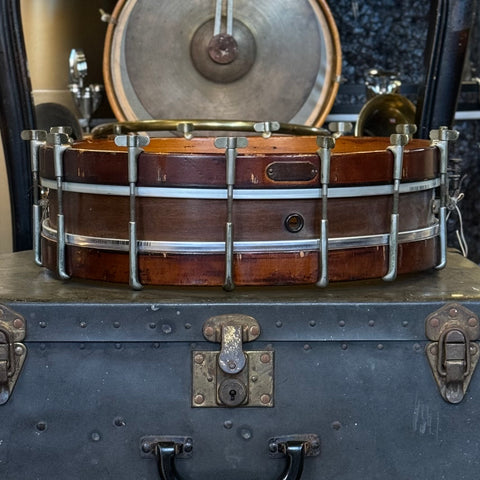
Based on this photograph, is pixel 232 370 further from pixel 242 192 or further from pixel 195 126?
pixel 195 126

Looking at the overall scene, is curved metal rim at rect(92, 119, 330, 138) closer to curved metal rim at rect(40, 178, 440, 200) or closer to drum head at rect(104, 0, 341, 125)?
curved metal rim at rect(40, 178, 440, 200)

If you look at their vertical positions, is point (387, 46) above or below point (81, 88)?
above

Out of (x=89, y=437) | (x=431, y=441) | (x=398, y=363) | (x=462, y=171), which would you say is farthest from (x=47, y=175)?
(x=462, y=171)

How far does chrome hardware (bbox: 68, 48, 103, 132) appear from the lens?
282 centimetres

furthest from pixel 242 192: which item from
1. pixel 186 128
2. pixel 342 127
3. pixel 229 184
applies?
pixel 342 127

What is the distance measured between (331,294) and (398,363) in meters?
0.15

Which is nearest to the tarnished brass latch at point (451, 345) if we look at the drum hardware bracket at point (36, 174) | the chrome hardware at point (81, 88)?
the drum hardware bracket at point (36, 174)

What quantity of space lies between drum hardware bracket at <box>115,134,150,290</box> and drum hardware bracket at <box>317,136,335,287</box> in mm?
274

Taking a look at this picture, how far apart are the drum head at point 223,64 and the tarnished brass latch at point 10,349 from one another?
121 centimetres

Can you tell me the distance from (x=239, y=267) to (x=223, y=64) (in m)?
1.24

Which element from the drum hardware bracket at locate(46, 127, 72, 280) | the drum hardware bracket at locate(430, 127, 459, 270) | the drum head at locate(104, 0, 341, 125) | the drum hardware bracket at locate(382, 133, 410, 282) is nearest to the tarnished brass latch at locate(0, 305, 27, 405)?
the drum hardware bracket at locate(46, 127, 72, 280)

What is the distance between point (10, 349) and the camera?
1414mm

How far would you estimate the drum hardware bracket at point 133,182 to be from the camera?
4.69 ft

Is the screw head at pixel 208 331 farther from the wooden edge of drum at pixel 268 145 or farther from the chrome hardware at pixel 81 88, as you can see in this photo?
the chrome hardware at pixel 81 88
